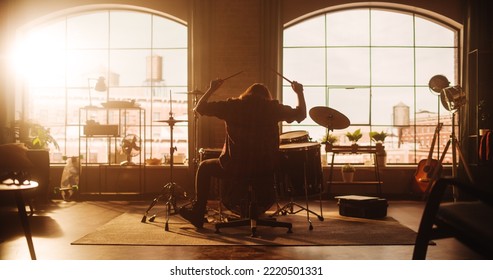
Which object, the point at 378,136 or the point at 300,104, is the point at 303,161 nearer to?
the point at 300,104

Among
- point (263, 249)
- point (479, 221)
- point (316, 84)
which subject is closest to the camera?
point (479, 221)

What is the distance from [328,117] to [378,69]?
9.20ft

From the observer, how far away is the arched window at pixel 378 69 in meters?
6.63

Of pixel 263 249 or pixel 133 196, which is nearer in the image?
pixel 263 249

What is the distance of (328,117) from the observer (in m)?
4.29

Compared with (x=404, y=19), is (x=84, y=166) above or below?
below

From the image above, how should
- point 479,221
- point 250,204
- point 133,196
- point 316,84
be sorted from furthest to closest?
point 316,84 → point 133,196 → point 250,204 → point 479,221

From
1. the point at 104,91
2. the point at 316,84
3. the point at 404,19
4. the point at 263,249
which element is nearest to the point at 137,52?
the point at 104,91

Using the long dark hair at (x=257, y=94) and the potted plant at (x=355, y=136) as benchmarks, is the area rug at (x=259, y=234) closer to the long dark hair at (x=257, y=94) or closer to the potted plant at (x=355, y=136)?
the long dark hair at (x=257, y=94)

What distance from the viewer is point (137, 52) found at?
6848 mm

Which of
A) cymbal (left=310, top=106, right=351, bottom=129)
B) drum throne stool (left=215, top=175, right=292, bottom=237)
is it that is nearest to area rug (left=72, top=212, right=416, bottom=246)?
drum throne stool (left=215, top=175, right=292, bottom=237)

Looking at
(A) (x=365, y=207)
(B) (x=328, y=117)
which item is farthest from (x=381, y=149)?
(B) (x=328, y=117)

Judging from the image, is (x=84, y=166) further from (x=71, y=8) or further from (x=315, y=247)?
(x=315, y=247)

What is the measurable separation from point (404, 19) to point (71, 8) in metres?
4.80
